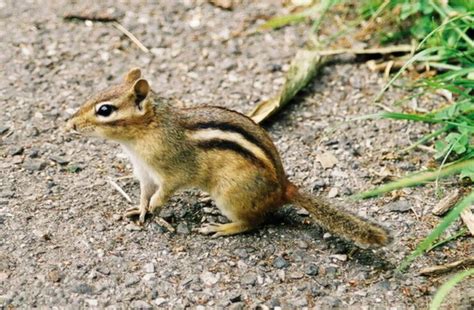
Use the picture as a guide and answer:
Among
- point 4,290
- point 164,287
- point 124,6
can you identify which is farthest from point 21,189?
point 124,6

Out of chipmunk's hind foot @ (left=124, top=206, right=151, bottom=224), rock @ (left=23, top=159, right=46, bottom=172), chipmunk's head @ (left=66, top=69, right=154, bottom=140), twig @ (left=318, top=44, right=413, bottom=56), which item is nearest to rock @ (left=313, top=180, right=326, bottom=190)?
chipmunk's hind foot @ (left=124, top=206, right=151, bottom=224)

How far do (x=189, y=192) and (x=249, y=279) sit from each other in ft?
2.69

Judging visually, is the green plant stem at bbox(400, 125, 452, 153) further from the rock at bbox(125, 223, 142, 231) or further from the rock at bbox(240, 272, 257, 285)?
the rock at bbox(125, 223, 142, 231)

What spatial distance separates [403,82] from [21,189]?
257 cm

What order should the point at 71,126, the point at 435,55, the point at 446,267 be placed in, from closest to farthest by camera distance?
1. the point at 446,267
2. the point at 71,126
3. the point at 435,55

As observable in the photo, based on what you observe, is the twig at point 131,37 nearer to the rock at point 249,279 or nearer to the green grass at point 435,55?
the green grass at point 435,55

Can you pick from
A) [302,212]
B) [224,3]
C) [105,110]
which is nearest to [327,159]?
[302,212]

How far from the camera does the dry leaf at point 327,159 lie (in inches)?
182

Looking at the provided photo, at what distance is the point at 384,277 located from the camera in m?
3.81

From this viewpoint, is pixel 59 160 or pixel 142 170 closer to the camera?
pixel 142 170

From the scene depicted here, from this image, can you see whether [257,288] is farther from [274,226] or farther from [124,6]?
[124,6]

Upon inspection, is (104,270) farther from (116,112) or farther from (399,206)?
(399,206)

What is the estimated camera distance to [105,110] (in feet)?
12.7

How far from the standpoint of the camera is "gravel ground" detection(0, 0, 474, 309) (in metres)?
3.72
